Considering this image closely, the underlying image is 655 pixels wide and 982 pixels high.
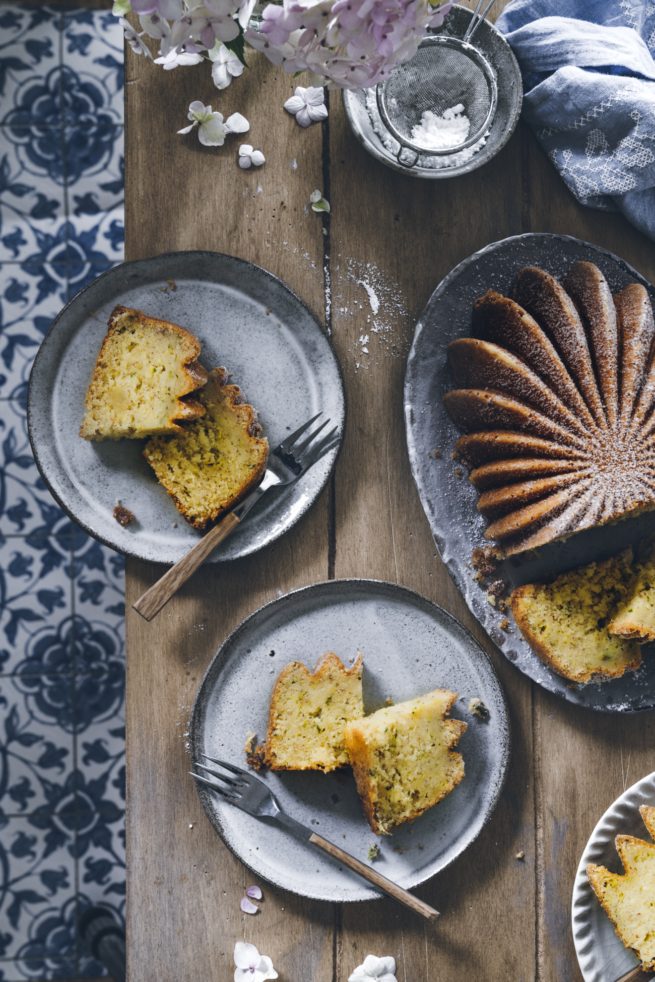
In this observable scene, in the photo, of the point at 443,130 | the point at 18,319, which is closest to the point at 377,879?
the point at 443,130

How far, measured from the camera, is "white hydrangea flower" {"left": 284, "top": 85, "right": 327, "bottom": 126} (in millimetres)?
2123

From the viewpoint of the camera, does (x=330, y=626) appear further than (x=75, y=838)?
No

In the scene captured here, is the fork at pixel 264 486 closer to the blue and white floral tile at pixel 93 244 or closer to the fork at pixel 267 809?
the fork at pixel 267 809

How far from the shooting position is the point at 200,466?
207cm

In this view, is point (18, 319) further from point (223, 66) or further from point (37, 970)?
point (37, 970)

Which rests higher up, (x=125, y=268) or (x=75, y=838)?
(x=125, y=268)

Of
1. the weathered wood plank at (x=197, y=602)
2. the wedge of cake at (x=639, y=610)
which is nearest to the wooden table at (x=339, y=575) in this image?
the weathered wood plank at (x=197, y=602)

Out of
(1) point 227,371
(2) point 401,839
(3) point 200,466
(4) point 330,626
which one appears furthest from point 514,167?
(2) point 401,839

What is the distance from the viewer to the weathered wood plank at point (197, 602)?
2.11 metres

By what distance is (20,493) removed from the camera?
2.93 meters

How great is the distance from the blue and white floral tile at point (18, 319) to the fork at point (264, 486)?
118cm

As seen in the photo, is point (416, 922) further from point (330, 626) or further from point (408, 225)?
point (408, 225)

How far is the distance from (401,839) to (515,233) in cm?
137

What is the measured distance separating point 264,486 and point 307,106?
2.77 ft
